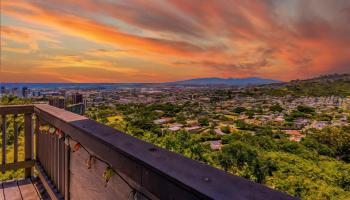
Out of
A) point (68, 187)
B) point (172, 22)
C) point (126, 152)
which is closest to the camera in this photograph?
point (126, 152)

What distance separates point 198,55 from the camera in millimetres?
13562

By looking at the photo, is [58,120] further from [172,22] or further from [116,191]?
[172,22]

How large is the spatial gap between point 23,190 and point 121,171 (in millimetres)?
2165

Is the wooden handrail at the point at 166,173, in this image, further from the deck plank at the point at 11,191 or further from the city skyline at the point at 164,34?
the city skyline at the point at 164,34

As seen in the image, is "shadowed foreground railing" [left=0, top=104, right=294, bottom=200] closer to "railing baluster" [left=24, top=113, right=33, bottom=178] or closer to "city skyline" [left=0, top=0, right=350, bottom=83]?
"railing baluster" [left=24, top=113, right=33, bottom=178]

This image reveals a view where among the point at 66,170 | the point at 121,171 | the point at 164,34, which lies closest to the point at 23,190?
the point at 66,170

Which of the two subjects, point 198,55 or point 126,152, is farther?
point 198,55

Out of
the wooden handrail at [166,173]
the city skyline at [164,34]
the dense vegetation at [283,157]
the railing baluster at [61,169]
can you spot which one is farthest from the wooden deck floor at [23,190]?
the city skyline at [164,34]

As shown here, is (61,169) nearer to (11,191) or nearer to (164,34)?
(11,191)

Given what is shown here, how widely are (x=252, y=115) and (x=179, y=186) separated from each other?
7.59 m

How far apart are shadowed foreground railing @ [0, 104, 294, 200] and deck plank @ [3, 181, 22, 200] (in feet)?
1.05

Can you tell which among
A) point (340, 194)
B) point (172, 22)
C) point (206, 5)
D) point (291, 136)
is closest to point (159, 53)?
point (172, 22)

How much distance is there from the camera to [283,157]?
Result: 404 cm

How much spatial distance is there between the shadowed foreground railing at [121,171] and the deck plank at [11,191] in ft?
1.05
